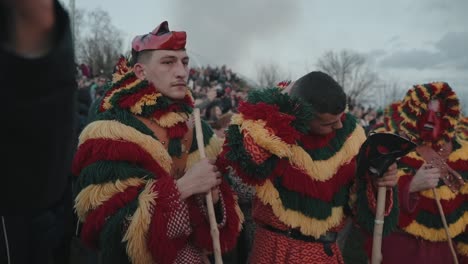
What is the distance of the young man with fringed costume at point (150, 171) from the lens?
211 centimetres

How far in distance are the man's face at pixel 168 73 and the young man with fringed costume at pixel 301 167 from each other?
42cm

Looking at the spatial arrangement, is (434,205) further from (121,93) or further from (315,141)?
(121,93)

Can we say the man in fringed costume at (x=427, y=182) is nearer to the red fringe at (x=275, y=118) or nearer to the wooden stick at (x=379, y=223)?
the wooden stick at (x=379, y=223)

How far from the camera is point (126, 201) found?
7.07ft

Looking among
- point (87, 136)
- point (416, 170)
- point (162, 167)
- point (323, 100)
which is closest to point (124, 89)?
point (87, 136)

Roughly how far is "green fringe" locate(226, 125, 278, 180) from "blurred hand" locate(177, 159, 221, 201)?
0.13 meters

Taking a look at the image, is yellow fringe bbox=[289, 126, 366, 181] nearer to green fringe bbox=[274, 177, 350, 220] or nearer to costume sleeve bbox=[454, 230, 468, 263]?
green fringe bbox=[274, 177, 350, 220]

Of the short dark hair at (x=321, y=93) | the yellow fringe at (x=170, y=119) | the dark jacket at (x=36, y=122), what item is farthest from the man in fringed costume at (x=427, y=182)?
the dark jacket at (x=36, y=122)

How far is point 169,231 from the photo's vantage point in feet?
6.89

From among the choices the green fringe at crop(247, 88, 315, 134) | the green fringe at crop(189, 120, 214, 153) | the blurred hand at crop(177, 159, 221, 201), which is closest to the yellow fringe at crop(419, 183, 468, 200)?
the green fringe at crop(247, 88, 315, 134)

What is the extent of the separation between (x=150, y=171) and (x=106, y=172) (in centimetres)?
25

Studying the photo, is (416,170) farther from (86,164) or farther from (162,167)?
(86,164)

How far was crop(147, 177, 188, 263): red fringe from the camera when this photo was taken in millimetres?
2074

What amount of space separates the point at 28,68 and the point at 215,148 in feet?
6.68
